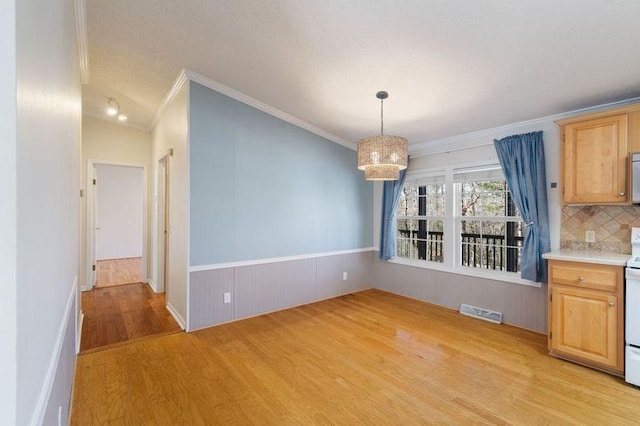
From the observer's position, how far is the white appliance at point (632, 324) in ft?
7.33

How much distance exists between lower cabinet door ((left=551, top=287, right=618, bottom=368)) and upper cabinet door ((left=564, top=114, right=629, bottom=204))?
2.90 feet

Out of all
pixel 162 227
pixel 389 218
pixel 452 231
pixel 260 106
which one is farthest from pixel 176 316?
pixel 452 231

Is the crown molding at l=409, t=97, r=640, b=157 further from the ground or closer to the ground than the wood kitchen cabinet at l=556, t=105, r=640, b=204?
further from the ground

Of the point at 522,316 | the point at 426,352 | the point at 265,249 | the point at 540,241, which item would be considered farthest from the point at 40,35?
the point at 522,316

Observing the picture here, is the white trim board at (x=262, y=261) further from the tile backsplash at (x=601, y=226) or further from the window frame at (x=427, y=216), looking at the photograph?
the tile backsplash at (x=601, y=226)

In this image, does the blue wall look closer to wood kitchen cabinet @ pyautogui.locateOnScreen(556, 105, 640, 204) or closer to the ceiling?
the ceiling

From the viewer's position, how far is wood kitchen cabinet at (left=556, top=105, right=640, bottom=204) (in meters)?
2.50

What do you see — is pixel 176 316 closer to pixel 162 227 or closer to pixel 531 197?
pixel 162 227

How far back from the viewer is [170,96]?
372cm

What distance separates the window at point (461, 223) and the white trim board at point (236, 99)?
1.51m

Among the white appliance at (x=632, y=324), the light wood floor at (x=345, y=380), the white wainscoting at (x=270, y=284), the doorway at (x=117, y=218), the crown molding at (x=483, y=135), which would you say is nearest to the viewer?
the light wood floor at (x=345, y=380)

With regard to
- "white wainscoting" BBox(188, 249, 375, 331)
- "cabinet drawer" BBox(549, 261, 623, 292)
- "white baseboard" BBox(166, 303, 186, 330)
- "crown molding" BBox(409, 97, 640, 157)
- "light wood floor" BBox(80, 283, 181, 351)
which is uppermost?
"crown molding" BBox(409, 97, 640, 157)

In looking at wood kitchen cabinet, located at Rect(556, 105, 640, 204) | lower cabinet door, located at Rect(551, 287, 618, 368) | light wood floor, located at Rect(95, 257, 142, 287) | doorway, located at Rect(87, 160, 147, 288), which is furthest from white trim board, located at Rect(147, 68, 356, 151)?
doorway, located at Rect(87, 160, 147, 288)

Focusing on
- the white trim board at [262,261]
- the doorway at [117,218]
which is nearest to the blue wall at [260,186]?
the white trim board at [262,261]
